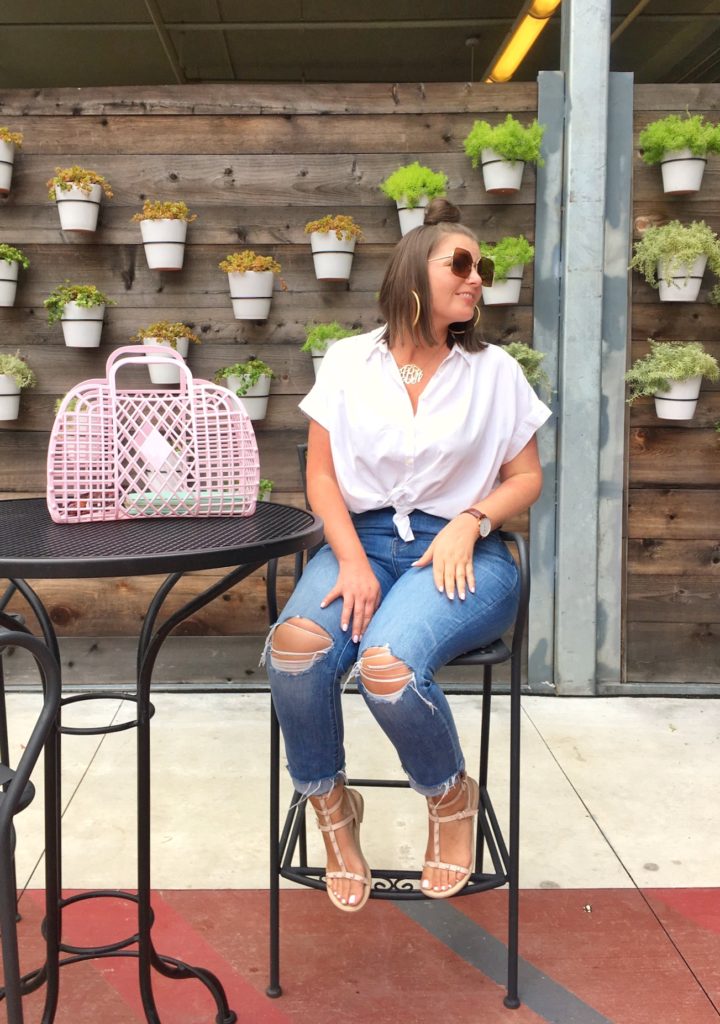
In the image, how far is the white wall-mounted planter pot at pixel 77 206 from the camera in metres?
3.12

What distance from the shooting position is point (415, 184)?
3.11 metres

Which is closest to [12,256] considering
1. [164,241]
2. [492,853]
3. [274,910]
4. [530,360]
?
[164,241]

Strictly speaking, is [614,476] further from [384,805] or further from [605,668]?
[384,805]

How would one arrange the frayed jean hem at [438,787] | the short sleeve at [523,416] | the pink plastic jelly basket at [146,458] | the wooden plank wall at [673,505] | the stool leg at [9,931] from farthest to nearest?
the wooden plank wall at [673,505]
the short sleeve at [523,416]
the frayed jean hem at [438,787]
the pink plastic jelly basket at [146,458]
the stool leg at [9,931]

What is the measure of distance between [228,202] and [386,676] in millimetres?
2178

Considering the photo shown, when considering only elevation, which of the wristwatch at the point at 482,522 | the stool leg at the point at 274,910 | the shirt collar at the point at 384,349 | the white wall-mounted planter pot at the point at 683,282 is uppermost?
the white wall-mounted planter pot at the point at 683,282

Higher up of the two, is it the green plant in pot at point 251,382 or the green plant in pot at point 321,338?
the green plant in pot at point 321,338

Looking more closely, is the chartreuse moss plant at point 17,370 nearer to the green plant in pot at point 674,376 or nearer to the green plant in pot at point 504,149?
the green plant in pot at point 504,149

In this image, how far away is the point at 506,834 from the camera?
2377 millimetres

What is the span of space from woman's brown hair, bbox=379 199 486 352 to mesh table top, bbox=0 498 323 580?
1.60 ft

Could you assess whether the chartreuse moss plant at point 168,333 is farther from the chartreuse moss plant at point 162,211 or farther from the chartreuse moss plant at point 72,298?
the chartreuse moss plant at point 162,211

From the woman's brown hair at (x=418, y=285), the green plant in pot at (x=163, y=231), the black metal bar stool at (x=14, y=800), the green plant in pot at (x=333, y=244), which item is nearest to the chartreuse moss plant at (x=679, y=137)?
the green plant in pot at (x=333, y=244)

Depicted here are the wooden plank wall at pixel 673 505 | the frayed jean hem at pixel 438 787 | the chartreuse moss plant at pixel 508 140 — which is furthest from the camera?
the wooden plank wall at pixel 673 505

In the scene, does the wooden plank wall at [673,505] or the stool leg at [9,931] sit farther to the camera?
the wooden plank wall at [673,505]
